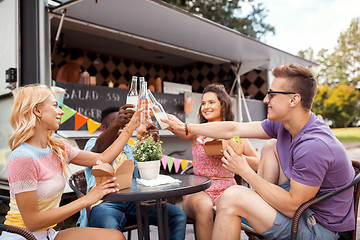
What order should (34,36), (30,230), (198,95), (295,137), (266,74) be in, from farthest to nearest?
(266,74), (198,95), (34,36), (295,137), (30,230)

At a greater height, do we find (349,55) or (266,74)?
(349,55)

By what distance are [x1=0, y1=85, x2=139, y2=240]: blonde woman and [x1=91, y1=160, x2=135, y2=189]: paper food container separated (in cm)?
4

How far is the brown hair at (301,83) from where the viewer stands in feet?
5.86

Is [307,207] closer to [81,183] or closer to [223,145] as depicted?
[223,145]

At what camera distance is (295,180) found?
1598 mm

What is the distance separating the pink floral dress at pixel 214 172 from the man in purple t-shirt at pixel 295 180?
0.68 meters

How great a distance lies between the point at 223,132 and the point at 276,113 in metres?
0.66

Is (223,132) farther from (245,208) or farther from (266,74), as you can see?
(266,74)

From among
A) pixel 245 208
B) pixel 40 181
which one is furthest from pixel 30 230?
pixel 245 208

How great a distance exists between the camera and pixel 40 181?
5.13 feet

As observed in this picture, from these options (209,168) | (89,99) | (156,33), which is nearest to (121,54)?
(156,33)

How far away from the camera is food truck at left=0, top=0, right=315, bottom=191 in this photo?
3.29 m

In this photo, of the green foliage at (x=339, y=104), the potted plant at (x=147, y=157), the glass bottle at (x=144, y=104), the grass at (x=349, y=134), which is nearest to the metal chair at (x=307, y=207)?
the potted plant at (x=147, y=157)

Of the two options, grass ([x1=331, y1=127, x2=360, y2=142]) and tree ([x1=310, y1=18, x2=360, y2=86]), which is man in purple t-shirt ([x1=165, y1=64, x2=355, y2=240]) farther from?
tree ([x1=310, y1=18, x2=360, y2=86])
